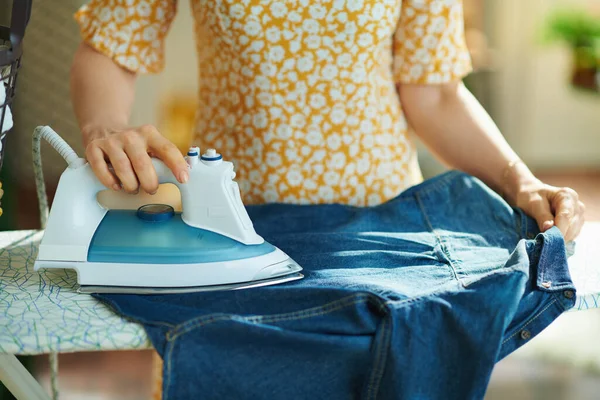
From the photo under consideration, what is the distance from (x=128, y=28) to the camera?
1.29m

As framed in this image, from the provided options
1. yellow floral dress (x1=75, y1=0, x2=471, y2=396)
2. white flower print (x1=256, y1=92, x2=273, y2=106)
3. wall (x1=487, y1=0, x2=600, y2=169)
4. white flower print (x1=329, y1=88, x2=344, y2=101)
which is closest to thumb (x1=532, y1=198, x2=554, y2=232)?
yellow floral dress (x1=75, y1=0, x2=471, y2=396)

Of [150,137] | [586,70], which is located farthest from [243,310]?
[586,70]

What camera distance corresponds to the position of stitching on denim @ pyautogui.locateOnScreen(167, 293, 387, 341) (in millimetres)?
867

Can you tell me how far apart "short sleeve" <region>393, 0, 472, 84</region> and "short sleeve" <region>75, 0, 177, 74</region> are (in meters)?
0.43

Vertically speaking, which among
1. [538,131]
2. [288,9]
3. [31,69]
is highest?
[288,9]

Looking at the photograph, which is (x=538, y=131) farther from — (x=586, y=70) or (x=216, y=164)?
(x=216, y=164)

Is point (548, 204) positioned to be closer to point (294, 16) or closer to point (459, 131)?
point (459, 131)

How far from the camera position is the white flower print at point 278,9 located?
4.10 ft

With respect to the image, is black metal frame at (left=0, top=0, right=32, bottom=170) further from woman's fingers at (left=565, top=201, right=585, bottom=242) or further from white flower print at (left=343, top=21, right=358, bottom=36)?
woman's fingers at (left=565, top=201, right=585, bottom=242)

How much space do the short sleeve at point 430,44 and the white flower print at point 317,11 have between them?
0.17 meters

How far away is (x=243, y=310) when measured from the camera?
0.92 metres

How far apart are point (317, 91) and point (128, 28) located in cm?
35

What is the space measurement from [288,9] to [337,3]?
0.28 ft

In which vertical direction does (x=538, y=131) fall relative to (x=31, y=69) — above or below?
below
